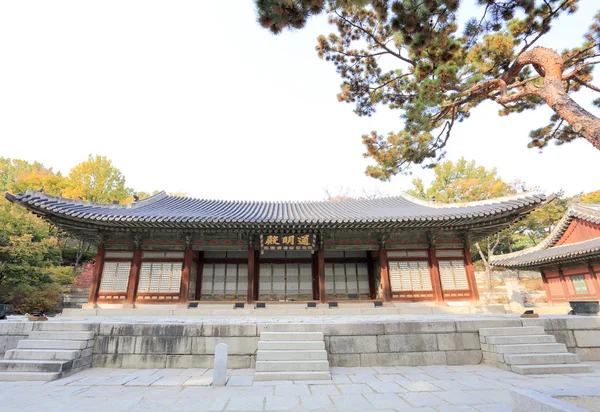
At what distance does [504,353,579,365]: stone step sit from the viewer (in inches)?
222

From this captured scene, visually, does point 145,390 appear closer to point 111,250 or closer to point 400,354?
→ point 400,354

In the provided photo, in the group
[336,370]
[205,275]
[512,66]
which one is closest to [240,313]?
[205,275]

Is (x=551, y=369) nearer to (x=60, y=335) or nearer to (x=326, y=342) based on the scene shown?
(x=326, y=342)

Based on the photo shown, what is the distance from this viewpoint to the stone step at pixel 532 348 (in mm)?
5941

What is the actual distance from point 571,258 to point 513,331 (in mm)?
13810

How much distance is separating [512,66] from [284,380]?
7.99 m

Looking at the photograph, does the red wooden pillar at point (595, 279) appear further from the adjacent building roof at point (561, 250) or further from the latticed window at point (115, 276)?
the latticed window at point (115, 276)

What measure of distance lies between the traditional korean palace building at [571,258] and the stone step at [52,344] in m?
20.5

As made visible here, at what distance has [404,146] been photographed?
7.93 m

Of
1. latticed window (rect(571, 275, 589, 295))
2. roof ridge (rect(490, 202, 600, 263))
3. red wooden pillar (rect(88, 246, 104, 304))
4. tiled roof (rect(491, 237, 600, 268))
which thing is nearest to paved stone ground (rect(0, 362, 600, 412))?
red wooden pillar (rect(88, 246, 104, 304))

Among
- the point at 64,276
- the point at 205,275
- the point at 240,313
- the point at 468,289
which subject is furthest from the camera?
the point at 64,276

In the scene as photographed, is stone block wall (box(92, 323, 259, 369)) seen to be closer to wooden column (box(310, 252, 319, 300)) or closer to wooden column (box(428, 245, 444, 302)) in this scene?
wooden column (box(310, 252, 319, 300))

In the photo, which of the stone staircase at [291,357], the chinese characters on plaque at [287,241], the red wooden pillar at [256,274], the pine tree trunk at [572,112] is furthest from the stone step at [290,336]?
the red wooden pillar at [256,274]

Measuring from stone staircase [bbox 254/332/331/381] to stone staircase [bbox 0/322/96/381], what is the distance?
3719 millimetres
